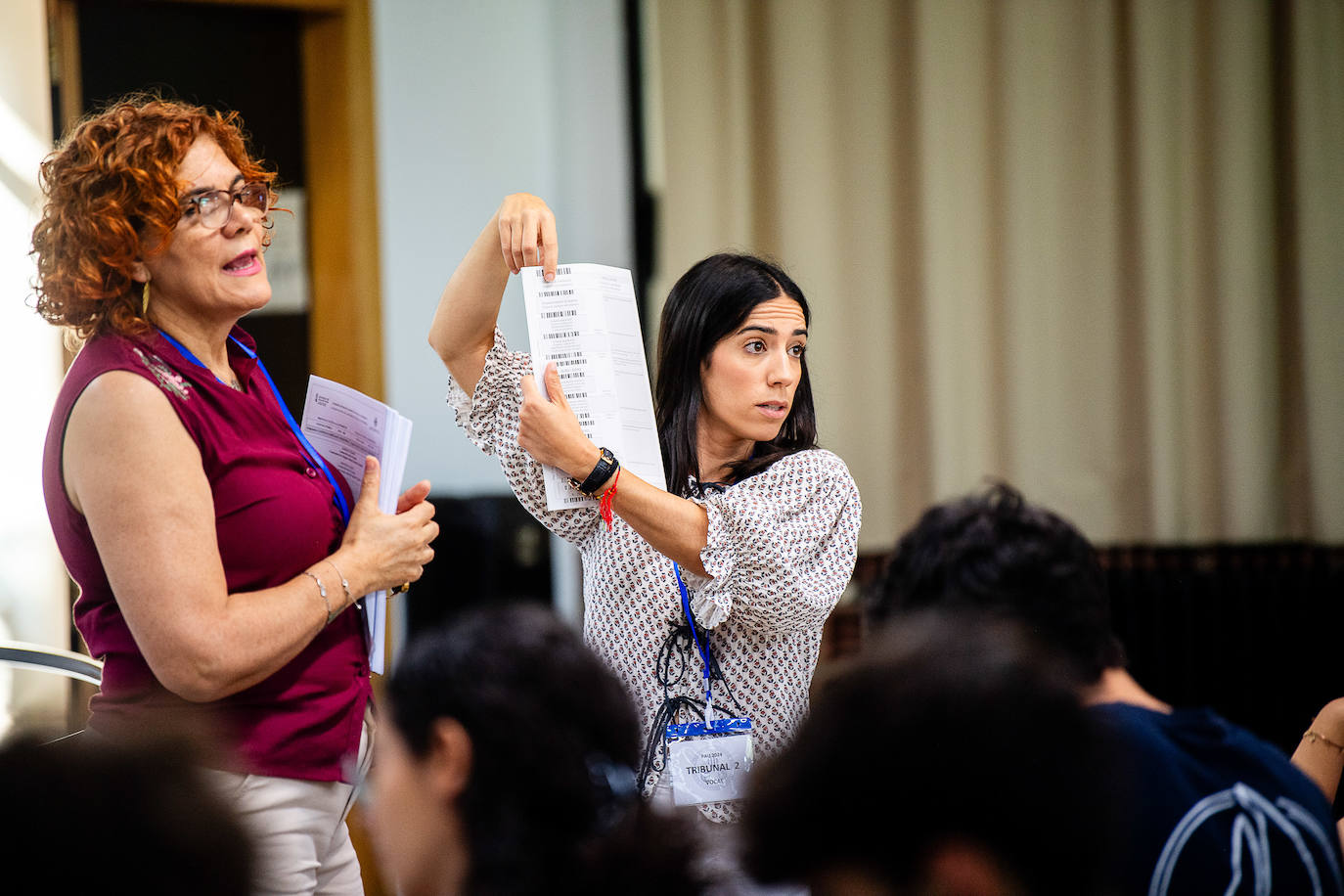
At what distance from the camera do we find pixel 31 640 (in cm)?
294

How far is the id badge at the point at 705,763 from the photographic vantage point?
67.4 inches

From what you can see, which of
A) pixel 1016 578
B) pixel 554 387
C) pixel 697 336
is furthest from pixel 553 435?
pixel 1016 578

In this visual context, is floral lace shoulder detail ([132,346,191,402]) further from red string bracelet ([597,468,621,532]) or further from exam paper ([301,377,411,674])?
red string bracelet ([597,468,621,532])

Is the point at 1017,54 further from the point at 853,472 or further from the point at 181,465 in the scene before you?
the point at 181,465

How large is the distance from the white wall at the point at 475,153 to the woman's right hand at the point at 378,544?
77.2 inches

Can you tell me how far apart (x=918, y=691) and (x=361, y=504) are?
890mm

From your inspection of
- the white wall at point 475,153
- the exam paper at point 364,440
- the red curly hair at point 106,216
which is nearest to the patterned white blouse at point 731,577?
the exam paper at point 364,440

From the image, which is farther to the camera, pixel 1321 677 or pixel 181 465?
pixel 1321 677

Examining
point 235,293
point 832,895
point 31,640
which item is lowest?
point 31,640

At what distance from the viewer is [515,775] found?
3.37ft

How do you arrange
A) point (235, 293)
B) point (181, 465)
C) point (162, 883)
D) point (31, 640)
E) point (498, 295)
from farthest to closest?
1. point (31, 640)
2. point (498, 295)
3. point (235, 293)
4. point (181, 465)
5. point (162, 883)

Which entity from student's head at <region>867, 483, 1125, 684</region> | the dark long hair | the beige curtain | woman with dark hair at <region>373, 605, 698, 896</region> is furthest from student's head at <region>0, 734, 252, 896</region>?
the beige curtain

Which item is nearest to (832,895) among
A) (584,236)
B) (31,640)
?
(31,640)

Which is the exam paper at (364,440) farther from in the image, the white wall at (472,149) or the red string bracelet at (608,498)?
the white wall at (472,149)
